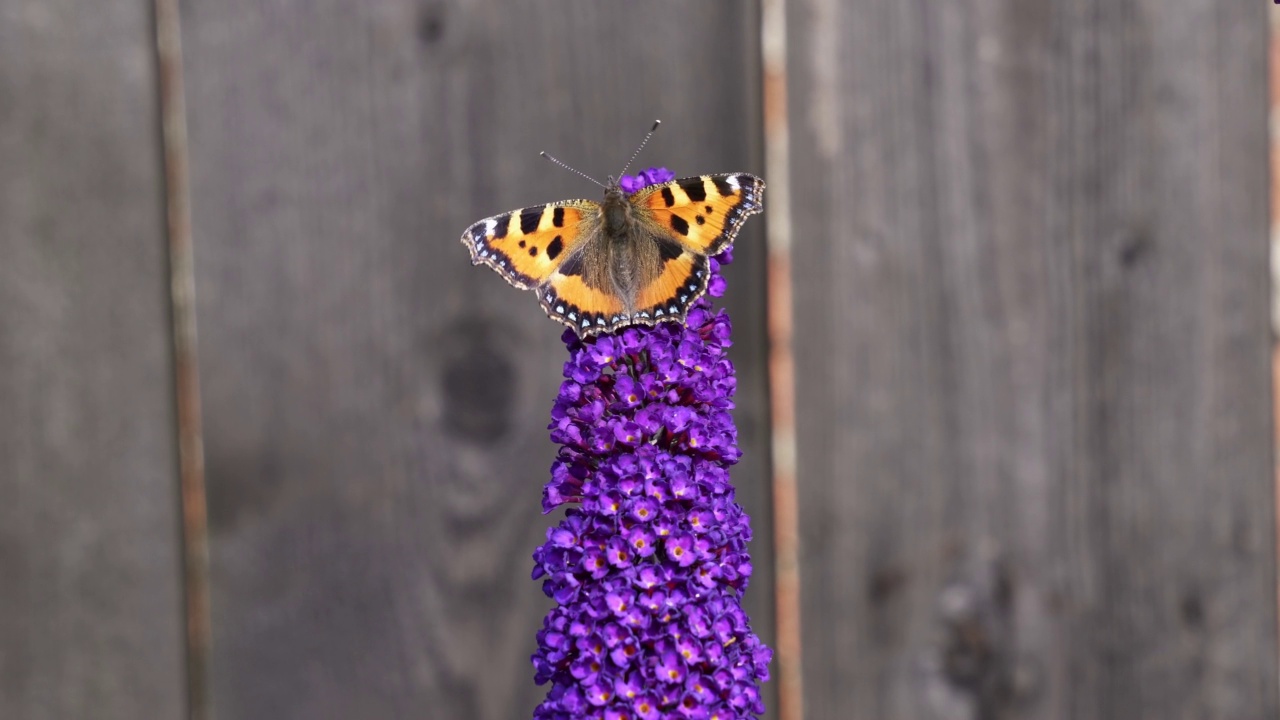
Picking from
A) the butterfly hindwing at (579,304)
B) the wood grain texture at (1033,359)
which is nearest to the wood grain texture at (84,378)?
the butterfly hindwing at (579,304)

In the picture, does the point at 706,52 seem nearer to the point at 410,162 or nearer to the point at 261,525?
the point at 410,162

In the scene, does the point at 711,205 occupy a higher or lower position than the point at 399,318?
higher

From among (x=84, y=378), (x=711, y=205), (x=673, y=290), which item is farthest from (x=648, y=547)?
(x=84, y=378)

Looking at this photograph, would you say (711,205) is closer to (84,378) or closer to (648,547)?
(648,547)

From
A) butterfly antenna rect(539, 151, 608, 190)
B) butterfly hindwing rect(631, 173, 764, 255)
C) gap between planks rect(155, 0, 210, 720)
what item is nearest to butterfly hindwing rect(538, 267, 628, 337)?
butterfly hindwing rect(631, 173, 764, 255)

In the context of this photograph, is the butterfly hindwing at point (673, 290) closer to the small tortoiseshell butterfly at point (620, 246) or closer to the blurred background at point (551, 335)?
the small tortoiseshell butterfly at point (620, 246)

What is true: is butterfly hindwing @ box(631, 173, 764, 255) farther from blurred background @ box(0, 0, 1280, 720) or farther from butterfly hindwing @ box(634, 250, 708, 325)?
blurred background @ box(0, 0, 1280, 720)
